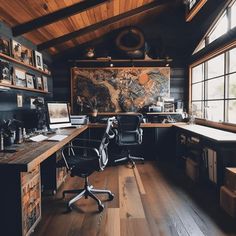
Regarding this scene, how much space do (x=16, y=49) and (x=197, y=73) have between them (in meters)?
3.54

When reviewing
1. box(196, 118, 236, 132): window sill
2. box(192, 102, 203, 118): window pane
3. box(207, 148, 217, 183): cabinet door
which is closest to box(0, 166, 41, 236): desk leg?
box(207, 148, 217, 183): cabinet door

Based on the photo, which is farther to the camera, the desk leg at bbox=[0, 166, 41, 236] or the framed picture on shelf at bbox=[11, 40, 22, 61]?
the framed picture on shelf at bbox=[11, 40, 22, 61]

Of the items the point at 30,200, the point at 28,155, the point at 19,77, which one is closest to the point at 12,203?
the point at 30,200

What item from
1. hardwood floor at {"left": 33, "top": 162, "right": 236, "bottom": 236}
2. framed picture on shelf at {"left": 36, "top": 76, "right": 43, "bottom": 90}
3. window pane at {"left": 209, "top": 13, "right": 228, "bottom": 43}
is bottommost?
hardwood floor at {"left": 33, "top": 162, "right": 236, "bottom": 236}

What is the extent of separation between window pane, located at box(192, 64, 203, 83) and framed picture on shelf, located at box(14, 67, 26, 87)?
131 inches

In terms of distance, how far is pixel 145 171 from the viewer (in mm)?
4113

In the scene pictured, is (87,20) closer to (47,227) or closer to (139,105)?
(139,105)

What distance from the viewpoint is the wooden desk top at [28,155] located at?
1711mm

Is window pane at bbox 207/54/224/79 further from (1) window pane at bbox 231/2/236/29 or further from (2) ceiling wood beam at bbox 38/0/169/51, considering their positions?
(2) ceiling wood beam at bbox 38/0/169/51

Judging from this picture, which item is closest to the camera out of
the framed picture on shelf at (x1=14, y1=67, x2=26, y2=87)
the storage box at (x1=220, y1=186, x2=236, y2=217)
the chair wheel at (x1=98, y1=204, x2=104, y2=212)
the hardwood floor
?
the hardwood floor

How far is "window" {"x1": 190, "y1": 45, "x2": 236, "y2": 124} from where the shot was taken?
3581 millimetres

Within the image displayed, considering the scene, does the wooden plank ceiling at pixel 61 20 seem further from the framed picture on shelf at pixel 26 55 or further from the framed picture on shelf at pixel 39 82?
the framed picture on shelf at pixel 39 82

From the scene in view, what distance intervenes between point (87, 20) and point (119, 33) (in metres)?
1.19

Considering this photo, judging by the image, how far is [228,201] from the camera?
97.4 inches
